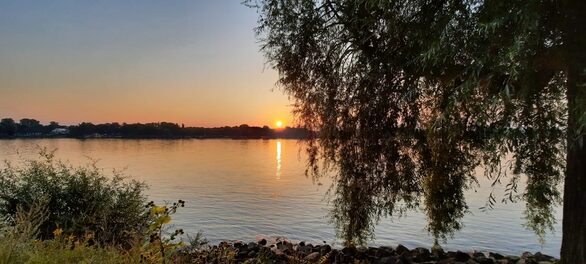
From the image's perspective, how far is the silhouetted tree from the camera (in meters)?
4.65

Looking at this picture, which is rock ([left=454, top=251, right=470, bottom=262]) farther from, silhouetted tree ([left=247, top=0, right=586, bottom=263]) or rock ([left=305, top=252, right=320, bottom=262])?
rock ([left=305, top=252, right=320, bottom=262])

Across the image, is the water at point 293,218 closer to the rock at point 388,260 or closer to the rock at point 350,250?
the rock at point 350,250

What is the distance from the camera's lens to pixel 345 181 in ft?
31.9

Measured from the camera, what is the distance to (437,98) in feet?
25.0

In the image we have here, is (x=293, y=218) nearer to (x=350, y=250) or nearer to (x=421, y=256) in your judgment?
(x=350, y=250)

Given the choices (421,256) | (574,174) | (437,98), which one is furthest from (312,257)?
(574,174)

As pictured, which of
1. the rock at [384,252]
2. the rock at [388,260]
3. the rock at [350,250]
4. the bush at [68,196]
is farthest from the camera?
the rock at [384,252]

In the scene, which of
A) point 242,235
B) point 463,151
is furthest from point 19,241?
point 242,235

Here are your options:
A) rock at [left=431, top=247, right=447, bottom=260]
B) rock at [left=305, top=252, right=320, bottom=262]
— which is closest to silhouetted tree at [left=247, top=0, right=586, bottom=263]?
rock at [left=431, top=247, right=447, bottom=260]

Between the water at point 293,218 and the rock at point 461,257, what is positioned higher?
the rock at point 461,257

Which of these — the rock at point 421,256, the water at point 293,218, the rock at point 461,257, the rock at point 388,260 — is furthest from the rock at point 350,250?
the rock at point 461,257

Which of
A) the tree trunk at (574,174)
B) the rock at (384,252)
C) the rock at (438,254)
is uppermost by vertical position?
the tree trunk at (574,174)

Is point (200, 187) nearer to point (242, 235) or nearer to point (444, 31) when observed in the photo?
point (242, 235)

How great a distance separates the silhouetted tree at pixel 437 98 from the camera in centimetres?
465
